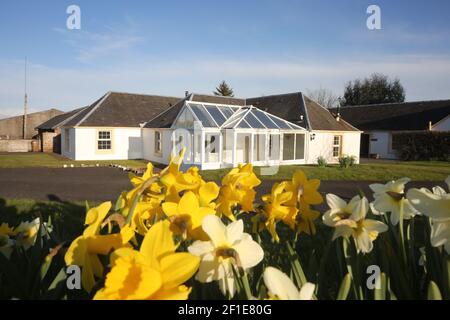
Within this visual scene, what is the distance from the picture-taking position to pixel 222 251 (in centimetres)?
Result: 110

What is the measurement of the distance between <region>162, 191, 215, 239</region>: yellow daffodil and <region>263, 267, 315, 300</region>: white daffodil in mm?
387

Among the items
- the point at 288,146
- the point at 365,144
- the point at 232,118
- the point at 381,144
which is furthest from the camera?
the point at 365,144

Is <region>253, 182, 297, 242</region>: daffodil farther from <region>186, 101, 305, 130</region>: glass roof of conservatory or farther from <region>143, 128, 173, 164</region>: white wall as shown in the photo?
<region>143, 128, 173, 164</region>: white wall

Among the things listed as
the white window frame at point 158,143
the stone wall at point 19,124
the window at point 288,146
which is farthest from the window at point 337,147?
the stone wall at point 19,124

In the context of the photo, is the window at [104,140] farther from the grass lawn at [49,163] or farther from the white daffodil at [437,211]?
the white daffodil at [437,211]

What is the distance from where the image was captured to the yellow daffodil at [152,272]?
31.9 inches

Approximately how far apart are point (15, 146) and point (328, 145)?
2958cm

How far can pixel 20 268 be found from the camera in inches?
67.6

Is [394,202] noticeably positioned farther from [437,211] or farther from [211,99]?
[211,99]

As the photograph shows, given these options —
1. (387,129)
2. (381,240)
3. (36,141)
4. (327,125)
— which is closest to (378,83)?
(387,129)

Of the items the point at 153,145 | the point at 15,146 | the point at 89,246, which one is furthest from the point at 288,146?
the point at 15,146

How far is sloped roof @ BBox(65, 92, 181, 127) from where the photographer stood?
25.2 m
